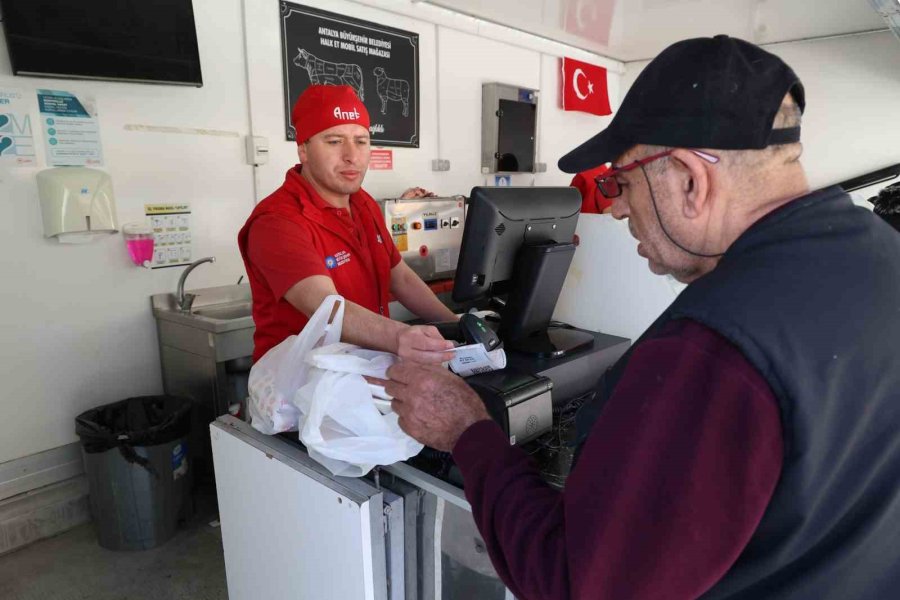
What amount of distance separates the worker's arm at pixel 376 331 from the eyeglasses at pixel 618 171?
0.47m

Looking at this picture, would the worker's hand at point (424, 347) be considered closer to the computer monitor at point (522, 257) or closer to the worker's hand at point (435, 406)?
the worker's hand at point (435, 406)

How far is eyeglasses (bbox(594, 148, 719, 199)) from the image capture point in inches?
25.2

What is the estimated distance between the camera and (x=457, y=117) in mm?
3809

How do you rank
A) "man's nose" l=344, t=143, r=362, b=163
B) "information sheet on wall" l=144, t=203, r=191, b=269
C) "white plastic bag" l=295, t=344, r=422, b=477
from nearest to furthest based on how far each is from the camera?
"white plastic bag" l=295, t=344, r=422, b=477 < "man's nose" l=344, t=143, r=362, b=163 < "information sheet on wall" l=144, t=203, r=191, b=269

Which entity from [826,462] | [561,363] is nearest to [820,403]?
[826,462]

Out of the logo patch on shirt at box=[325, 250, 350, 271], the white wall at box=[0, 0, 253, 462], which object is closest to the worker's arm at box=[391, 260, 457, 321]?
the logo patch on shirt at box=[325, 250, 350, 271]

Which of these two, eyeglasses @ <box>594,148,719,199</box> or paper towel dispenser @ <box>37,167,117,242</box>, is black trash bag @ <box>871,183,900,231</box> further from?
paper towel dispenser @ <box>37,167,117,242</box>

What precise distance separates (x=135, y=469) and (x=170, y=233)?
1013mm

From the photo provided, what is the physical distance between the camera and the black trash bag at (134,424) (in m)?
2.25

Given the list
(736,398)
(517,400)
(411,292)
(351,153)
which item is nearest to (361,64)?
(351,153)

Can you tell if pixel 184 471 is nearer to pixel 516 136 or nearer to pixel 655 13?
pixel 516 136

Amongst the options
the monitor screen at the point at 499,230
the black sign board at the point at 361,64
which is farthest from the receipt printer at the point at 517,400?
the black sign board at the point at 361,64

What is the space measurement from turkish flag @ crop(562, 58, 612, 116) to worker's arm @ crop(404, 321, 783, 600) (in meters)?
4.38

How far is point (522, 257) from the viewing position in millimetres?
1393
